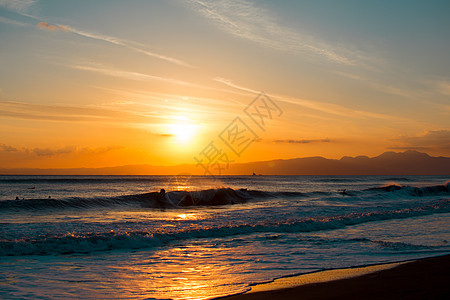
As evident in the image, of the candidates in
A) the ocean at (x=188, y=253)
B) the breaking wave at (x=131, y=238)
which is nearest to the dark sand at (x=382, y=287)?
the ocean at (x=188, y=253)

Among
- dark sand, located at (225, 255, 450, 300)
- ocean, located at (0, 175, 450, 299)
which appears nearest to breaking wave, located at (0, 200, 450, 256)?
ocean, located at (0, 175, 450, 299)

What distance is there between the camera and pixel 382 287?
7.10 meters

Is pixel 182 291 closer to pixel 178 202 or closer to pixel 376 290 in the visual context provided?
pixel 376 290

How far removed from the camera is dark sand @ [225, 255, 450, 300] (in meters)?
6.52

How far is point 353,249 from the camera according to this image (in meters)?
11.4

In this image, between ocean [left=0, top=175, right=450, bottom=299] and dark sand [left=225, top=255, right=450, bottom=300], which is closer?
dark sand [left=225, top=255, right=450, bottom=300]

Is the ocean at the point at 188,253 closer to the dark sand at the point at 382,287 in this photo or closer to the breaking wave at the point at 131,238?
the breaking wave at the point at 131,238

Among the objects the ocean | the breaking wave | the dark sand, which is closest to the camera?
the dark sand

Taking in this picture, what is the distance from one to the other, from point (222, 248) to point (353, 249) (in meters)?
4.03

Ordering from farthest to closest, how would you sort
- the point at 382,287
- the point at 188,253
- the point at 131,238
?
1. the point at 131,238
2. the point at 188,253
3. the point at 382,287

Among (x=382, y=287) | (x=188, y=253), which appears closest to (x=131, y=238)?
(x=188, y=253)

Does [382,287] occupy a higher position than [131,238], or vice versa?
[131,238]

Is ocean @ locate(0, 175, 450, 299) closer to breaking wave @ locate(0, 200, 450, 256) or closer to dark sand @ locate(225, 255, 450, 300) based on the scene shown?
breaking wave @ locate(0, 200, 450, 256)

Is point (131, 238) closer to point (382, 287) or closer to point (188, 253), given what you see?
point (188, 253)
